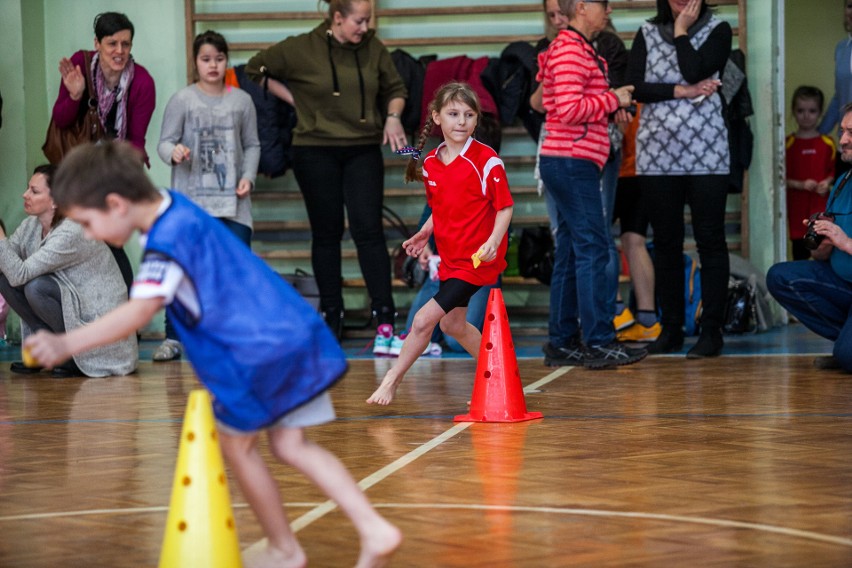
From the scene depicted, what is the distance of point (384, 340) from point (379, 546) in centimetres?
407

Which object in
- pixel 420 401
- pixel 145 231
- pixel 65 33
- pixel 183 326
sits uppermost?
pixel 65 33

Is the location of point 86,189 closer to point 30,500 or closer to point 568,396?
point 30,500

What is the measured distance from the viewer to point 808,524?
2.47m

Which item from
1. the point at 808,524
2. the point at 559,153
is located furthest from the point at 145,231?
the point at 559,153

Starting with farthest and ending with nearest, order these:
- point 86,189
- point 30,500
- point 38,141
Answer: point 38,141
point 30,500
point 86,189

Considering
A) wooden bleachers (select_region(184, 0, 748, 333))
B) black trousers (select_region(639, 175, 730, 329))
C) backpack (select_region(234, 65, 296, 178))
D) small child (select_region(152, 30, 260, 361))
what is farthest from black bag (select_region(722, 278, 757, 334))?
small child (select_region(152, 30, 260, 361))

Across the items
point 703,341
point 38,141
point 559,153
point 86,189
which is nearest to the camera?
point 86,189

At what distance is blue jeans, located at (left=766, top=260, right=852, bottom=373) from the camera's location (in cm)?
525

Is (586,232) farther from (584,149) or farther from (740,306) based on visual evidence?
(740,306)

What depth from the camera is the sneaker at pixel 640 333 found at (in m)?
6.49

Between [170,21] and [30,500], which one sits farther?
[170,21]

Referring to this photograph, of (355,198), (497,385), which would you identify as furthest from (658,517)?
(355,198)

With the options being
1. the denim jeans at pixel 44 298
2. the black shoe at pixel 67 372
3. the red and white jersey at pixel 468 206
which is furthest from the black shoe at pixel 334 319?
the red and white jersey at pixel 468 206

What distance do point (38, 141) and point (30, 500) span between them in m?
4.96
